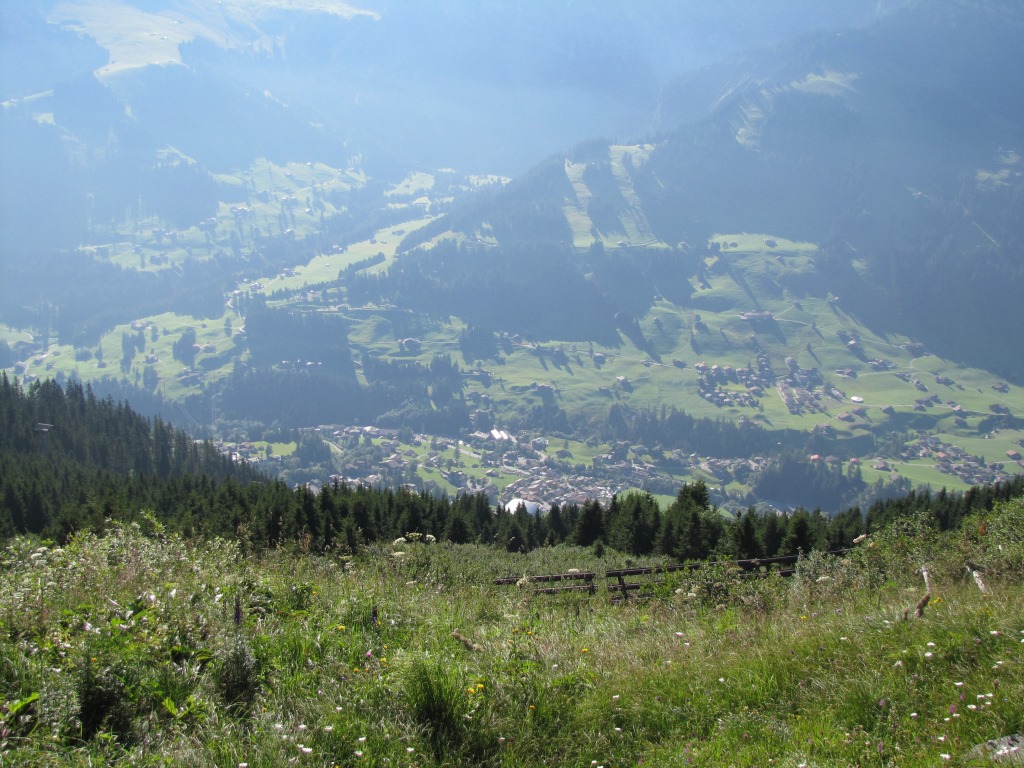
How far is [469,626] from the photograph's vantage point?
9008 millimetres

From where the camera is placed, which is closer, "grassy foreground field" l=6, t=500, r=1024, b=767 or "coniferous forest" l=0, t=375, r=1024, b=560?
"grassy foreground field" l=6, t=500, r=1024, b=767

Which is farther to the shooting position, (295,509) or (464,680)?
(295,509)

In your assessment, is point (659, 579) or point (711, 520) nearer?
point (659, 579)

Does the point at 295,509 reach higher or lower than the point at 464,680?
lower

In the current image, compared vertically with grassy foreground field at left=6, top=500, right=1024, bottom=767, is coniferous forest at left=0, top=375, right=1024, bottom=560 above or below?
below

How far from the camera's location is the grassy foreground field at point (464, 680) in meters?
5.70

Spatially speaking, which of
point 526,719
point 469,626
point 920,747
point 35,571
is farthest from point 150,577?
point 920,747

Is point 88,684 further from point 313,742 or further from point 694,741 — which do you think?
point 694,741

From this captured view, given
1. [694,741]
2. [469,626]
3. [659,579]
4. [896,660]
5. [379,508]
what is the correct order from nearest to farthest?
1. [694,741]
2. [896,660]
3. [469,626]
4. [659,579]
5. [379,508]

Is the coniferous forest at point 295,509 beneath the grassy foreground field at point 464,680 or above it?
beneath

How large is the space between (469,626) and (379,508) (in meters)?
56.2

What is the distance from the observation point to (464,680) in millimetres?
6715

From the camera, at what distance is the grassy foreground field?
225 inches

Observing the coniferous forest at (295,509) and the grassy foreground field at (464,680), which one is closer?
the grassy foreground field at (464,680)
